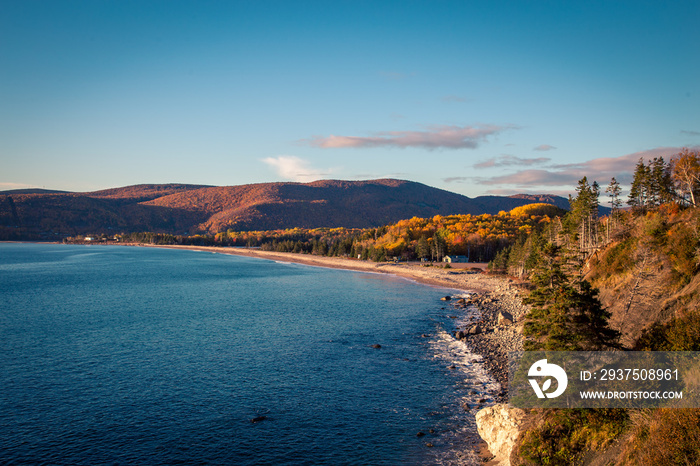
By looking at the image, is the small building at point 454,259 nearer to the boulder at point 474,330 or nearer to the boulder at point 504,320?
the boulder at point 504,320

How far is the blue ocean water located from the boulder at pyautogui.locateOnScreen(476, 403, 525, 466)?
1.41m

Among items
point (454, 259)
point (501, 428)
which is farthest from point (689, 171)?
point (454, 259)

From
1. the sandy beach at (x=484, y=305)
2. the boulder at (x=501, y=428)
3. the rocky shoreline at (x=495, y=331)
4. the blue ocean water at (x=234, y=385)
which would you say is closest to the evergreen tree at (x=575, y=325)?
the boulder at (x=501, y=428)

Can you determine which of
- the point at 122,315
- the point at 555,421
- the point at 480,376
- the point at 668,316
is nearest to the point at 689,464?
the point at 555,421

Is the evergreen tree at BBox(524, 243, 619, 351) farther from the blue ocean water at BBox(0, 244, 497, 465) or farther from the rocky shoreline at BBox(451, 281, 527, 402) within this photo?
the rocky shoreline at BBox(451, 281, 527, 402)

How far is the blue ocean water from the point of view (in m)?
20.7

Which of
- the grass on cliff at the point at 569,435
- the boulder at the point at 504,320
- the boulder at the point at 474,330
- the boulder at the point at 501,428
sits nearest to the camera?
the grass on cliff at the point at 569,435

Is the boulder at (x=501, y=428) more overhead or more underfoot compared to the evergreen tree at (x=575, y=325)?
more underfoot

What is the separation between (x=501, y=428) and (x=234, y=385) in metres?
18.6

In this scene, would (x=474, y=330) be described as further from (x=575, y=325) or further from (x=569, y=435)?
(x=569, y=435)

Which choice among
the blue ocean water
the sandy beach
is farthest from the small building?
the blue ocean water

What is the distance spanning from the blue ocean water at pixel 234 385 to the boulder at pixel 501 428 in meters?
1.41

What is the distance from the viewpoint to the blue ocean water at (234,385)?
814 inches

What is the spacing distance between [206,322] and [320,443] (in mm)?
32655
